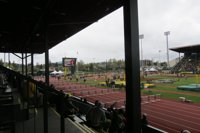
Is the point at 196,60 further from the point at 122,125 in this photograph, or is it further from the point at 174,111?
the point at 122,125

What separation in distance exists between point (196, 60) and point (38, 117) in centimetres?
6378

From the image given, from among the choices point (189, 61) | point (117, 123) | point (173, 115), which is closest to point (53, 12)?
point (117, 123)

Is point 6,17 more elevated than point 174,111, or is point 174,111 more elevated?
point 6,17

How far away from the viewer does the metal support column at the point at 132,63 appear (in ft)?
6.13

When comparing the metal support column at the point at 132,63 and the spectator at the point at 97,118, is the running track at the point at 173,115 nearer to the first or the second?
the spectator at the point at 97,118

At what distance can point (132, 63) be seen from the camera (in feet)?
6.18

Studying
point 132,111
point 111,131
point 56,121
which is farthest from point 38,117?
point 132,111

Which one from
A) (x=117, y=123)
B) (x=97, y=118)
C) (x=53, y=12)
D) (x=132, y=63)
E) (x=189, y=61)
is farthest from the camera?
(x=189, y=61)

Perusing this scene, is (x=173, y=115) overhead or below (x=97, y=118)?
below

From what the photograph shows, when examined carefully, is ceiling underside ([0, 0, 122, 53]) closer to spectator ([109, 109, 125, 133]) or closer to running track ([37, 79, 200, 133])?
spectator ([109, 109, 125, 133])

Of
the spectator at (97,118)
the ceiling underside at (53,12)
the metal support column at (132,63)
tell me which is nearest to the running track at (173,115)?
the spectator at (97,118)

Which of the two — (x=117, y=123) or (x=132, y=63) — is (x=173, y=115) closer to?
(x=117, y=123)

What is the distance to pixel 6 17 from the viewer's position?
19.6ft

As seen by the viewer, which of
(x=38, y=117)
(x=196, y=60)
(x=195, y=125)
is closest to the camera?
(x=38, y=117)
